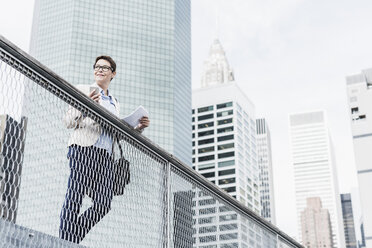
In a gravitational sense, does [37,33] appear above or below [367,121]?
above

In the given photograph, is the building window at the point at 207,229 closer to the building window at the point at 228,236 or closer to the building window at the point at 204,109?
the building window at the point at 228,236

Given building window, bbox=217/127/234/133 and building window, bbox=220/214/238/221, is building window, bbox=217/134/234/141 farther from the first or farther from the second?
building window, bbox=220/214/238/221

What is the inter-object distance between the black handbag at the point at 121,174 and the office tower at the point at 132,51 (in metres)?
80.7

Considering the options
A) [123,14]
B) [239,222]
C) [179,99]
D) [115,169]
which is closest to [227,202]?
[239,222]

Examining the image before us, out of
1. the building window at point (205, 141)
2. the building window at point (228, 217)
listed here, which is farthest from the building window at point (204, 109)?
the building window at point (228, 217)

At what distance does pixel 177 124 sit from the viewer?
3580 inches

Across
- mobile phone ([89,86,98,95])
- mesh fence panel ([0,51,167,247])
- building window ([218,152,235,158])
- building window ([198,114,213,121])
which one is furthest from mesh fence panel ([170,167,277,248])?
building window ([198,114,213,121])

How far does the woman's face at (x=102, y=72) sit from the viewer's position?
355cm

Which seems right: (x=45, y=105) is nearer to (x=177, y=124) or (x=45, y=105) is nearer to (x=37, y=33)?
(x=177, y=124)

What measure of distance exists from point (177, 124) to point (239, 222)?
85824 millimetres

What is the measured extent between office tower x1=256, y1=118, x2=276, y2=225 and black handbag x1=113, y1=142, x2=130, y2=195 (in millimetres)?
163448

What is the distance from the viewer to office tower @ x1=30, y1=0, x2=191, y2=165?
8781 centimetres

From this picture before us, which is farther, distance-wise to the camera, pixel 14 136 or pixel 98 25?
pixel 98 25

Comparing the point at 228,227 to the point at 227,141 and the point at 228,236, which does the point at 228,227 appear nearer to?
the point at 228,236
